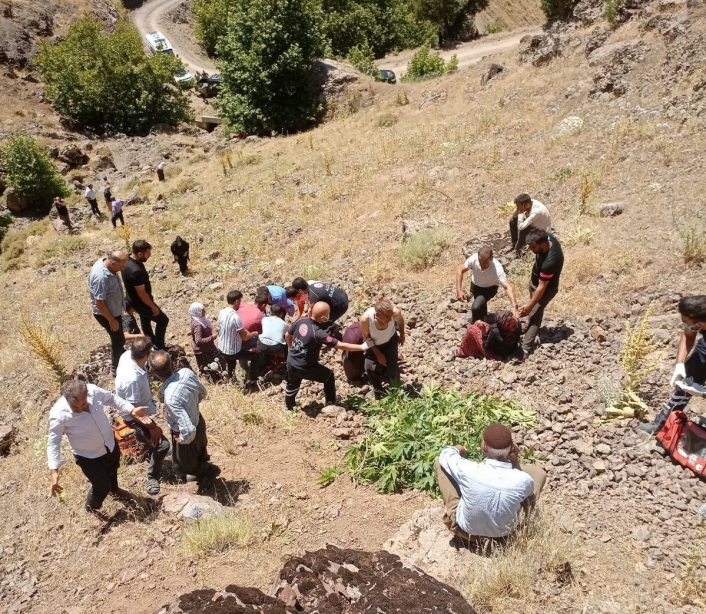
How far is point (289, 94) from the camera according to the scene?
2253cm

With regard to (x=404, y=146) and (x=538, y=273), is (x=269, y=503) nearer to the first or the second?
(x=538, y=273)

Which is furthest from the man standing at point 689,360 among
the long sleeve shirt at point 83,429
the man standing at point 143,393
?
the long sleeve shirt at point 83,429

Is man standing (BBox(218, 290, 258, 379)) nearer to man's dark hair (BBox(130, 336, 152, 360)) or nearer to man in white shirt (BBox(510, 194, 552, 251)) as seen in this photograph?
man's dark hair (BBox(130, 336, 152, 360))

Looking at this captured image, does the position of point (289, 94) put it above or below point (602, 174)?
above

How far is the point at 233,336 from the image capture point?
21.1ft

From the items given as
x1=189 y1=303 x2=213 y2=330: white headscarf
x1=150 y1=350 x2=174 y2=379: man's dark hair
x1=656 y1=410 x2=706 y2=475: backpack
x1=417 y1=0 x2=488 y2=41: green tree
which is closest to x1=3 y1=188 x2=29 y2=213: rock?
x1=189 y1=303 x2=213 y2=330: white headscarf

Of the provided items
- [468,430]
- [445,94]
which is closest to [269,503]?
[468,430]

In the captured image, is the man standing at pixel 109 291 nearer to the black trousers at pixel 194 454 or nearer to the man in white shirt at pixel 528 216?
the black trousers at pixel 194 454

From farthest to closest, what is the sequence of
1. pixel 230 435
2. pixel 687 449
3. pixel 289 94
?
1. pixel 289 94
2. pixel 230 435
3. pixel 687 449

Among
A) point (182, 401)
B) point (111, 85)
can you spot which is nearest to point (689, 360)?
point (182, 401)

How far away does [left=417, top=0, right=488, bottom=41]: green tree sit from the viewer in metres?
32.4

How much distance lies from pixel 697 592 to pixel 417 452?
7.20ft

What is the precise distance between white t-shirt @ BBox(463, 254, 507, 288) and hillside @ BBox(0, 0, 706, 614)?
0.85 m

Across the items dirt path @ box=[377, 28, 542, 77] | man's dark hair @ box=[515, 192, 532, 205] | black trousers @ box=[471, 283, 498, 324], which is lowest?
black trousers @ box=[471, 283, 498, 324]
